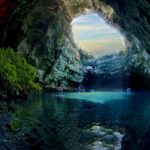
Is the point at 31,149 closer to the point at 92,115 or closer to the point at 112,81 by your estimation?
the point at 92,115

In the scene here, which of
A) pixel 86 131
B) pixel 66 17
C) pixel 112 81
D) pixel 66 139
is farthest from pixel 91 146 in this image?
pixel 112 81

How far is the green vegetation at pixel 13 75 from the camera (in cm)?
2533

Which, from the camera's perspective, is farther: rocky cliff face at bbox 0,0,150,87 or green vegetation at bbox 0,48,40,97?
green vegetation at bbox 0,48,40,97

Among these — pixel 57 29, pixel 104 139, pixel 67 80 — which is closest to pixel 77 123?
pixel 104 139

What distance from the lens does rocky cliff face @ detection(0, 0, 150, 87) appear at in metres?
13.9

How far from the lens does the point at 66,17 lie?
1400 inches

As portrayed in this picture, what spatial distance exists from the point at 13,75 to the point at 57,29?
1325cm

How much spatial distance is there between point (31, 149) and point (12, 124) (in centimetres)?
372

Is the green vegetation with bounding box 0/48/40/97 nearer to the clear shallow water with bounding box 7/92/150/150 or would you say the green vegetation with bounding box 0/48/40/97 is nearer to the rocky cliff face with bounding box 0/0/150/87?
the rocky cliff face with bounding box 0/0/150/87

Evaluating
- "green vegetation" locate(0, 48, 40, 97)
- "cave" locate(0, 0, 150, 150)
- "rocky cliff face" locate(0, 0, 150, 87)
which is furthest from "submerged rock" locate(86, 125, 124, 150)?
"green vegetation" locate(0, 48, 40, 97)

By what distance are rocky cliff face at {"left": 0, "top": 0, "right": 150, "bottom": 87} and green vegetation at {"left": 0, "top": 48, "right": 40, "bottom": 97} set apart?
4.07 feet

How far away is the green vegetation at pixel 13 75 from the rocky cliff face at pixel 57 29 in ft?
4.07

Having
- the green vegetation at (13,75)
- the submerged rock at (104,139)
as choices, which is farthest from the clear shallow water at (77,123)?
the green vegetation at (13,75)

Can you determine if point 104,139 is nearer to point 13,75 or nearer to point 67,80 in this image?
point 13,75
